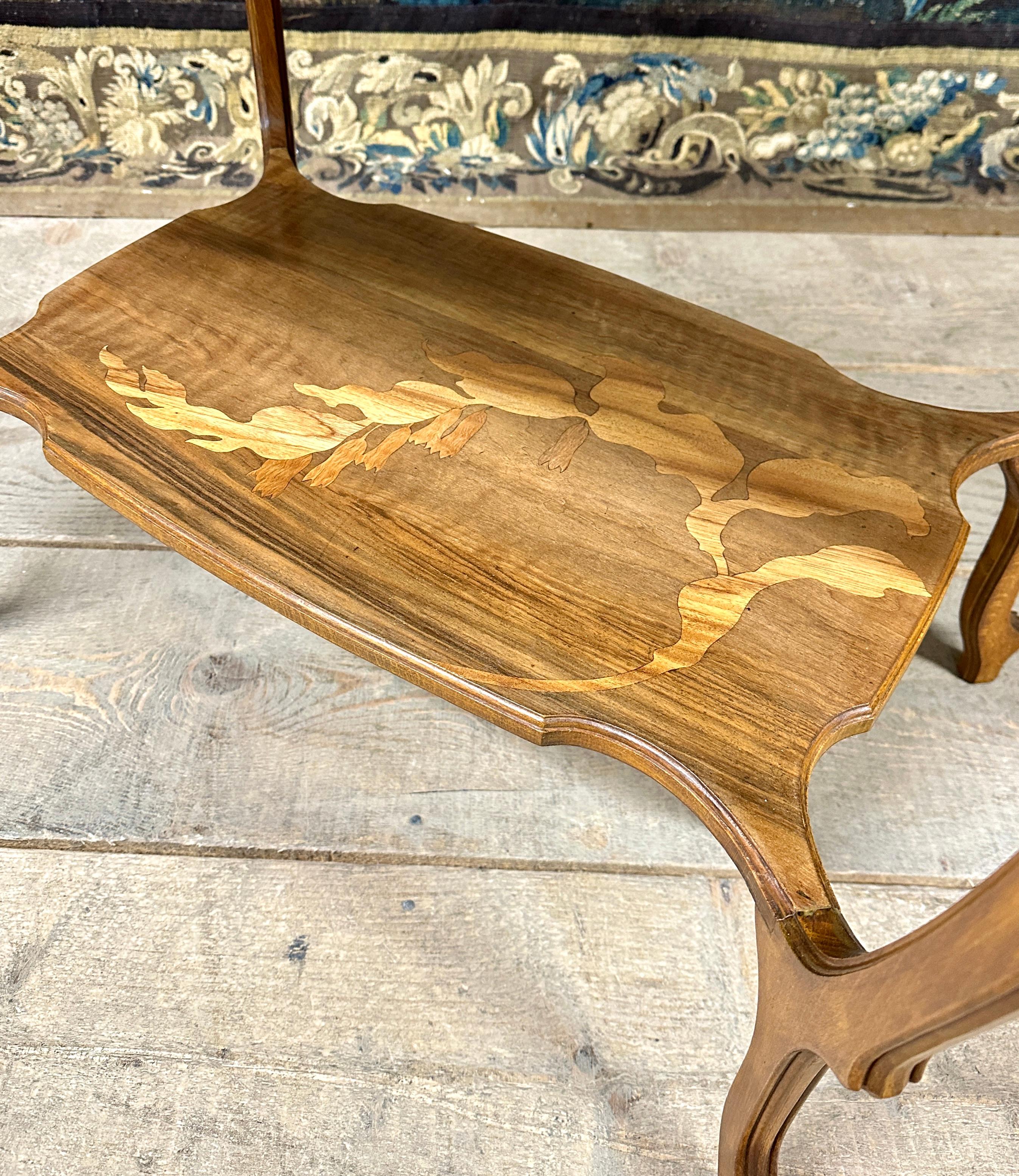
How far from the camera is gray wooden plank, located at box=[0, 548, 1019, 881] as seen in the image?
81cm

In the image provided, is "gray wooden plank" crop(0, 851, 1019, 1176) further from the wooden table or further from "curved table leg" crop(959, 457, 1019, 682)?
"curved table leg" crop(959, 457, 1019, 682)

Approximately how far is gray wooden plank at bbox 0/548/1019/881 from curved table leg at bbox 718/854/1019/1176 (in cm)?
25

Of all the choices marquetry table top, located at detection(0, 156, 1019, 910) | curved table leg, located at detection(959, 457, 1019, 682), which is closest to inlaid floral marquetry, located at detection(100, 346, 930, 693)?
marquetry table top, located at detection(0, 156, 1019, 910)

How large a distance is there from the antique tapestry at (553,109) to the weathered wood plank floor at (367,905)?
0.68 metres

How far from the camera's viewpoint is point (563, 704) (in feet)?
1.80

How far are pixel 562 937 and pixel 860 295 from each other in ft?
3.18

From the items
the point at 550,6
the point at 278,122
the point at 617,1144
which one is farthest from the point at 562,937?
the point at 550,6

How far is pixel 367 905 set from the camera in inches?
30.6

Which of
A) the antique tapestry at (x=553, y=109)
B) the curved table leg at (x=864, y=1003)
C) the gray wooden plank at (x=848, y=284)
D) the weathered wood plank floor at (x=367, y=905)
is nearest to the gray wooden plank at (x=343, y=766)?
the weathered wood plank floor at (x=367, y=905)

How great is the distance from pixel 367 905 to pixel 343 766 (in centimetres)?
12

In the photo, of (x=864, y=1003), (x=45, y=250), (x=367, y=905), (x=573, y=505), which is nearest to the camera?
(x=864, y=1003)

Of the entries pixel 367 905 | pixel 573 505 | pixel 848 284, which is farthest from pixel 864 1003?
pixel 848 284

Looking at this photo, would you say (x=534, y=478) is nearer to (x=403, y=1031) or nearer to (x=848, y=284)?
(x=403, y=1031)

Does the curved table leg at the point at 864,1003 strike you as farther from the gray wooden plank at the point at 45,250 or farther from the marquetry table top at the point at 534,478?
the gray wooden plank at the point at 45,250
